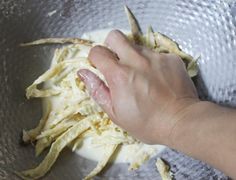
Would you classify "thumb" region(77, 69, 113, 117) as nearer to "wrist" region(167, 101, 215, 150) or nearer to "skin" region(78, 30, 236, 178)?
"skin" region(78, 30, 236, 178)

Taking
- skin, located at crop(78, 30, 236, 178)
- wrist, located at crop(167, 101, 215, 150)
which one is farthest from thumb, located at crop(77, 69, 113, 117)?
wrist, located at crop(167, 101, 215, 150)

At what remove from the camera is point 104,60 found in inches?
39.6

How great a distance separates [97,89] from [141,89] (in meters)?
0.11

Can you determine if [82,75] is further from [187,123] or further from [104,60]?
[187,123]

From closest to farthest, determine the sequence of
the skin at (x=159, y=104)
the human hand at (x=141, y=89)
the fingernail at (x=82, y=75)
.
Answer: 1. the skin at (x=159, y=104)
2. the human hand at (x=141, y=89)
3. the fingernail at (x=82, y=75)

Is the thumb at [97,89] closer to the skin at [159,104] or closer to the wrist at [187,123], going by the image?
the skin at [159,104]

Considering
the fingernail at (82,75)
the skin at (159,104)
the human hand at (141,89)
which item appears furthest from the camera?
the fingernail at (82,75)

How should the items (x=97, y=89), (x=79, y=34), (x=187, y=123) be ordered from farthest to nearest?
(x=79, y=34) < (x=97, y=89) < (x=187, y=123)

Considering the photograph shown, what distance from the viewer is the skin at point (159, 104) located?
82 cm

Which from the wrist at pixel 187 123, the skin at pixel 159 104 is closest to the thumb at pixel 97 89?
the skin at pixel 159 104

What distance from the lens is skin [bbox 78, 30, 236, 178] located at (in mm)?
819

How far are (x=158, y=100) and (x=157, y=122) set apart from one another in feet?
0.14

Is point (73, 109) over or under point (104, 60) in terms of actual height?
under

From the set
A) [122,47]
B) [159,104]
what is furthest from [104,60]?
[159,104]
